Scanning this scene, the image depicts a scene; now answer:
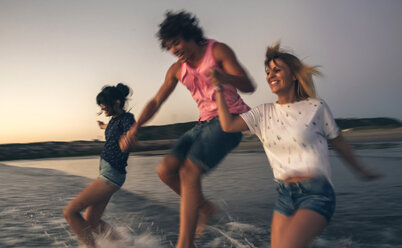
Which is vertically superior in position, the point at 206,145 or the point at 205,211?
the point at 206,145

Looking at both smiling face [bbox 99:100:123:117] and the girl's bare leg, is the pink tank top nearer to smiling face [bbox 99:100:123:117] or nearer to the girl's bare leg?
smiling face [bbox 99:100:123:117]

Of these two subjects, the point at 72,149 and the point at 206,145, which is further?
the point at 72,149

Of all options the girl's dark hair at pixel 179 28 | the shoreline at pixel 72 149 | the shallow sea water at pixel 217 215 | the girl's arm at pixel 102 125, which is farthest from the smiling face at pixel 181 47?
the shoreline at pixel 72 149

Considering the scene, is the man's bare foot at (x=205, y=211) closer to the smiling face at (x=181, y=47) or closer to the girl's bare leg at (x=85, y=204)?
the girl's bare leg at (x=85, y=204)

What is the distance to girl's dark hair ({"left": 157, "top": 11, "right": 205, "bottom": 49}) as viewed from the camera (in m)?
3.36

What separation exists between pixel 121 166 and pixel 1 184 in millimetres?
7800

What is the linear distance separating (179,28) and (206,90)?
0.55 metres

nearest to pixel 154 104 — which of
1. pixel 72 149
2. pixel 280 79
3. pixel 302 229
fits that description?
pixel 280 79

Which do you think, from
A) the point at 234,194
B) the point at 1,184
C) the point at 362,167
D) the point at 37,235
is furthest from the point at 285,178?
the point at 1,184

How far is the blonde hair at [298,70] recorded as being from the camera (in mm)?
2869

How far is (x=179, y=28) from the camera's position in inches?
132

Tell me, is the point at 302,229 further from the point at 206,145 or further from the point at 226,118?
the point at 206,145

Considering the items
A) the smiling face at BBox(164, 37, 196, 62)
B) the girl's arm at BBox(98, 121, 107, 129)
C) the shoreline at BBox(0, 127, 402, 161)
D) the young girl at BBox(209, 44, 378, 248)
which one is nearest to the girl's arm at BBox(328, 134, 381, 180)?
the young girl at BBox(209, 44, 378, 248)

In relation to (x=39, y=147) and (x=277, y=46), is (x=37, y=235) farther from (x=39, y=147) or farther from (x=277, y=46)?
(x=39, y=147)
